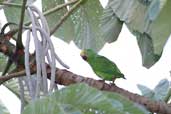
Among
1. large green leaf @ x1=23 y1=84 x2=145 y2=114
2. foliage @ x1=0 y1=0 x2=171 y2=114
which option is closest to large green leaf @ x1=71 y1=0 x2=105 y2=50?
foliage @ x1=0 y1=0 x2=171 y2=114

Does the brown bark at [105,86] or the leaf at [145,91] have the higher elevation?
the brown bark at [105,86]

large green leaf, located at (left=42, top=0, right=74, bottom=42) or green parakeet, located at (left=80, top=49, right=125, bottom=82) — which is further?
large green leaf, located at (left=42, top=0, right=74, bottom=42)

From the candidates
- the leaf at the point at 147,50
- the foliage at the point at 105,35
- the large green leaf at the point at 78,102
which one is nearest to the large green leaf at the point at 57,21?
the foliage at the point at 105,35

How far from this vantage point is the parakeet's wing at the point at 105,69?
83 centimetres

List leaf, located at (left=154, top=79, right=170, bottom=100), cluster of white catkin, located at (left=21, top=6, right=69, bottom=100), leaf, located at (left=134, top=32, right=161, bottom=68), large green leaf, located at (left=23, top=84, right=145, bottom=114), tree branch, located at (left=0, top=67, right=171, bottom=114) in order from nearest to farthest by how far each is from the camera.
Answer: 1. large green leaf, located at (left=23, top=84, right=145, bottom=114)
2. cluster of white catkin, located at (left=21, top=6, right=69, bottom=100)
3. tree branch, located at (left=0, top=67, right=171, bottom=114)
4. leaf, located at (left=134, top=32, right=161, bottom=68)
5. leaf, located at (left=154, top=79, right=170, bottom=100)

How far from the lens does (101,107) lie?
56cm

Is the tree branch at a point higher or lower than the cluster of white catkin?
lower

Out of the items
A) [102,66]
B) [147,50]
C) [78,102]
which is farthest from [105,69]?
[147,50]

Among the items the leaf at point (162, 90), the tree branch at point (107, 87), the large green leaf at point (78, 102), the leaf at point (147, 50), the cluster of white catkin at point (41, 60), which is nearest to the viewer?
the large green leaf at point (78, 102)

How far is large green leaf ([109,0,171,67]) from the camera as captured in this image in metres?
0.86

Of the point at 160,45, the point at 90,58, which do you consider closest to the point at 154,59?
the point at 160,45

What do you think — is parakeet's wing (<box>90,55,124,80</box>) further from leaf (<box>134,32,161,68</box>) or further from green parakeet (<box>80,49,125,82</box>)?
leaf (<box>134,32,161,68</box>)

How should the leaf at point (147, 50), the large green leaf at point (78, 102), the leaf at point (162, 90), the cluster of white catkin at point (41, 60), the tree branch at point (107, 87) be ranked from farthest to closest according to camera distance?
the leaf at point (162, 90), the leaf at point (147, 50), the tree branch at point (107, 87), the cluster of white catkin at point (41, 60), the large green leaf at point (78, 102)

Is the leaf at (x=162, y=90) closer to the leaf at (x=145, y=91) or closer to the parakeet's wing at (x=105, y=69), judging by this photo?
the leaf at (x=145, y=91)
